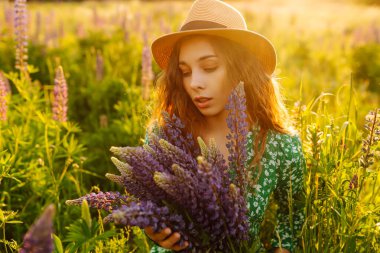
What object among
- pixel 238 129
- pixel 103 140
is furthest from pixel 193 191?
pixel 103 140

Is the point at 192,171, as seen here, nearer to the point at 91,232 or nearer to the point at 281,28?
the point at 91,232

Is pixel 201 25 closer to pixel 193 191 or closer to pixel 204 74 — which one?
pixel 204 74

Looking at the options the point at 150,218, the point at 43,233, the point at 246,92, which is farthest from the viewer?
the point at 246,92

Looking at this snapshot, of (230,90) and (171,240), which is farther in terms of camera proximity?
(230,90)

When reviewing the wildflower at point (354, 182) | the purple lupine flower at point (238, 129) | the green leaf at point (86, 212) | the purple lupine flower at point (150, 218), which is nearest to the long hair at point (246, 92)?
the wildflower at point (354, 182)

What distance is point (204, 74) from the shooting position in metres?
2.33

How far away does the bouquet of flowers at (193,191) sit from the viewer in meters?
1.64

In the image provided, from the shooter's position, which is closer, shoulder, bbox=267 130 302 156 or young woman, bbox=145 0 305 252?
young woman, bbox=145 0 305 252

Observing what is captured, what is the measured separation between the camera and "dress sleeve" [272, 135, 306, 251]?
8.14ft

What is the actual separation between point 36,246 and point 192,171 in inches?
28.6

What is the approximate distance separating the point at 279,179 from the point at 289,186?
6 cm

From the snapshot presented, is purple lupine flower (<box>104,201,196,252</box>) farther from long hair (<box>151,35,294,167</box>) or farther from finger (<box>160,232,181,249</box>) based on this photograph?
long hair (<box>151,35,294,167</box>)

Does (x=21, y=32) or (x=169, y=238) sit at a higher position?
(x=21, y=32)

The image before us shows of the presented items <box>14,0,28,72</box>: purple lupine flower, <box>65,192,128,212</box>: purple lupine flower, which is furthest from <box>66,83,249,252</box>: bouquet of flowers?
<box>14,0,28,72</box>: purple lupine flower
